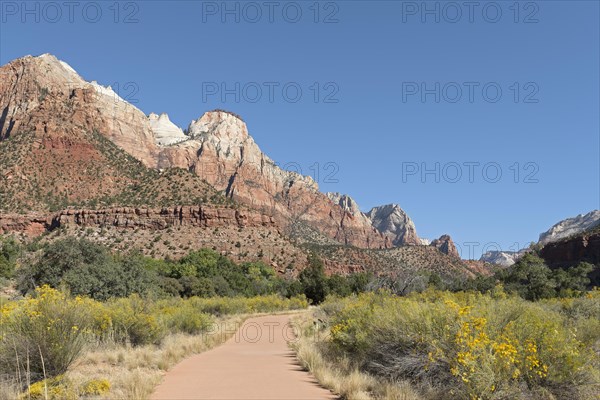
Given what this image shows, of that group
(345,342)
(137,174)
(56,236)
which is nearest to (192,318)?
(345,342)

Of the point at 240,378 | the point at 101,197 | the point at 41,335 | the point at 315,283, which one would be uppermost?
the point at 101,197

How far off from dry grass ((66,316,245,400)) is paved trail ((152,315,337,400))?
12.6 inches

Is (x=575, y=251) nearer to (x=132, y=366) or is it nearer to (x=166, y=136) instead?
(x=132, y=366)

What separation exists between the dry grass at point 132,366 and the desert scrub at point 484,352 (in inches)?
209

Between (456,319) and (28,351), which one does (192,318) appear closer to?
(28,351)

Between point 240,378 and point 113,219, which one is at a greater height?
point 113,219

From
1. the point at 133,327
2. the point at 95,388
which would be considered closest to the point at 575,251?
the point at 133,327

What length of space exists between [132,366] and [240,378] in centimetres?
312

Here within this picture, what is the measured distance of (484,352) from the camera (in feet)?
24.2

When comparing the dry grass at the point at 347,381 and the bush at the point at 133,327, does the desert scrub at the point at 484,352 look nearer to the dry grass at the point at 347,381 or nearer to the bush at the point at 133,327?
the dry grass at the point at 347,381

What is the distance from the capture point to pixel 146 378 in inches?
408

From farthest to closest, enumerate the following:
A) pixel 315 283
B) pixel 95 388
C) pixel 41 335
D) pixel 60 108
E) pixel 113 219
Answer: pixel 60 108 → pixel 113 219 → pixel 315 283 → pixel 41 335 → pixel 95 388

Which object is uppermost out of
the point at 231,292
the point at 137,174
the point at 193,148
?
the point at 193,148

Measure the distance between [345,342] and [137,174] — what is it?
8419 centimetres
